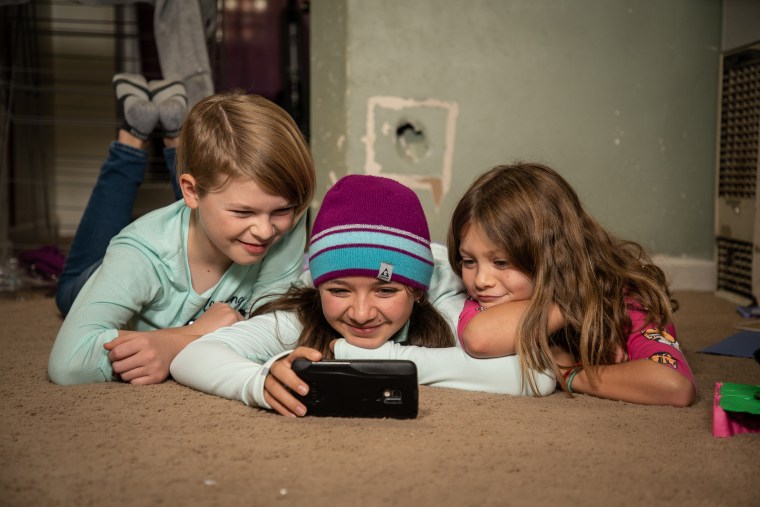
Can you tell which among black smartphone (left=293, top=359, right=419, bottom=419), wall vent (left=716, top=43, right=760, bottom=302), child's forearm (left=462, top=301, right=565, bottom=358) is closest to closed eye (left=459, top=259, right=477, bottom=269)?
child's forearm (left=462, top=301, right=565, bottom=358)

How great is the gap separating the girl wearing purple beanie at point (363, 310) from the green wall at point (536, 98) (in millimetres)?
973

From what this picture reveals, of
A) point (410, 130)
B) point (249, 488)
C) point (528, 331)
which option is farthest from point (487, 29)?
point (249, 488)

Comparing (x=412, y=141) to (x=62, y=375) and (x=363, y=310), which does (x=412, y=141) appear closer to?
(x=363, y=310)

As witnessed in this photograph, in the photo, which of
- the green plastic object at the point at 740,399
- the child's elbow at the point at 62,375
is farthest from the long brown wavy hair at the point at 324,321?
the green plastic object at the point at 740,399

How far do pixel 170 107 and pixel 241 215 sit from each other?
2.04 ft

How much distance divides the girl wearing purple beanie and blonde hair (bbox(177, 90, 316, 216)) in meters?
0.10

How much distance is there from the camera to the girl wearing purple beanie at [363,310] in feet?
4.12

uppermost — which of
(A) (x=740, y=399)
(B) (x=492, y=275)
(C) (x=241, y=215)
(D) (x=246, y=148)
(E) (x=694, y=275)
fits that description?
(D) (x=246, y=148)

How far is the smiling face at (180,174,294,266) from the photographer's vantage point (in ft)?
4.49

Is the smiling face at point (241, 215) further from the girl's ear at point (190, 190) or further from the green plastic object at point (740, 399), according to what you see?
the green plastic object at point (740, 399)

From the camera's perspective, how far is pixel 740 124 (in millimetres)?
2238

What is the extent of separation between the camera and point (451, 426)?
3.59ft

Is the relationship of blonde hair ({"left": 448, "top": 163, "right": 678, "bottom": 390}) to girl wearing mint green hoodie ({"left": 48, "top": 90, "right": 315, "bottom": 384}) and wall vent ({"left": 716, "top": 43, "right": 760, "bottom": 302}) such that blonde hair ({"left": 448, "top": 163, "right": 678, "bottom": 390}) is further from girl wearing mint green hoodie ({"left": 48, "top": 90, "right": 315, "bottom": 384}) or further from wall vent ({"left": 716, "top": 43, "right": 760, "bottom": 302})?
wall vent ({"left": 716, "top": 43, "right": 760, "bottom": 302})

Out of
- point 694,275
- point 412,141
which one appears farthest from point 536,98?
point 694,275
